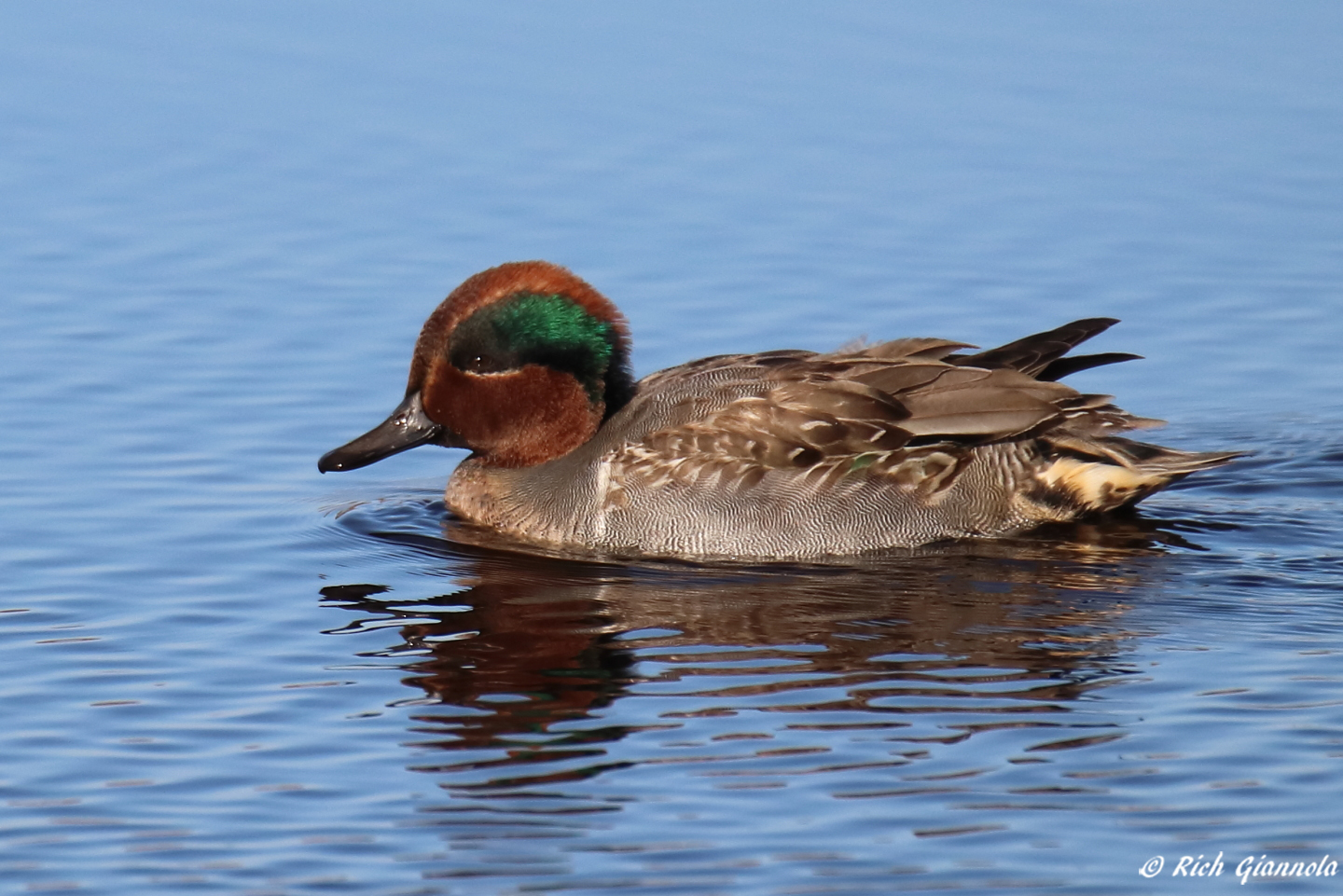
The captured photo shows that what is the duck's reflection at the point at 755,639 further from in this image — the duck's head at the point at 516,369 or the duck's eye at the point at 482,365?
the duck's eye at the point at 482,365

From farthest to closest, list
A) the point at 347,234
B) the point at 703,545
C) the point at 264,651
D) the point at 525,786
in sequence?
1. the point at 347,234
2. the point at 703,545
3. the point at 264,651
4. the point at 525,786

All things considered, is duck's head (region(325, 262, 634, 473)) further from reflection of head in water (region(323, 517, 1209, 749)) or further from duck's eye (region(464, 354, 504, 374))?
reflection of head in water (region(323, 517, 1209, 749))

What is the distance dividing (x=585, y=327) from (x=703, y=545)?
1.40m

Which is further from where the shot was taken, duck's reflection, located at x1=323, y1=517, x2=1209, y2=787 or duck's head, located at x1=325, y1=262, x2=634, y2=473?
duck's head, located at x1=325, y1=262, x2=634, y2=473

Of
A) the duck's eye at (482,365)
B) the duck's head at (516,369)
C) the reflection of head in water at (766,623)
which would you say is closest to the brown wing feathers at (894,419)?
the reflection of head in water at (766,623)

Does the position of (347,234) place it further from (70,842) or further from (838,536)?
(70,842)

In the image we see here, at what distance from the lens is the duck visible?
1070 cm

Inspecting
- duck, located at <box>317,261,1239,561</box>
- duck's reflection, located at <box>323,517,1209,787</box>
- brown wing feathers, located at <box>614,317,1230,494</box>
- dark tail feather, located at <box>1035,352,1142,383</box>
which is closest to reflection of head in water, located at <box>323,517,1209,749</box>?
duck's reflection, located at <box>323,517,1209,787</box>

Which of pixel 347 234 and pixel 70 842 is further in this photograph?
pixel 347 234

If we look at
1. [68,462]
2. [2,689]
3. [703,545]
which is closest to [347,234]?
[68,462]

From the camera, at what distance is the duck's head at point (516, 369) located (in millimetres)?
11258

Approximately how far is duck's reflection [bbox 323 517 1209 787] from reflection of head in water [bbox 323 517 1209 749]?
1cm

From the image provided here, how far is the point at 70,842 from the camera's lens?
736 cm

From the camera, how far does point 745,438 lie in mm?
10727
